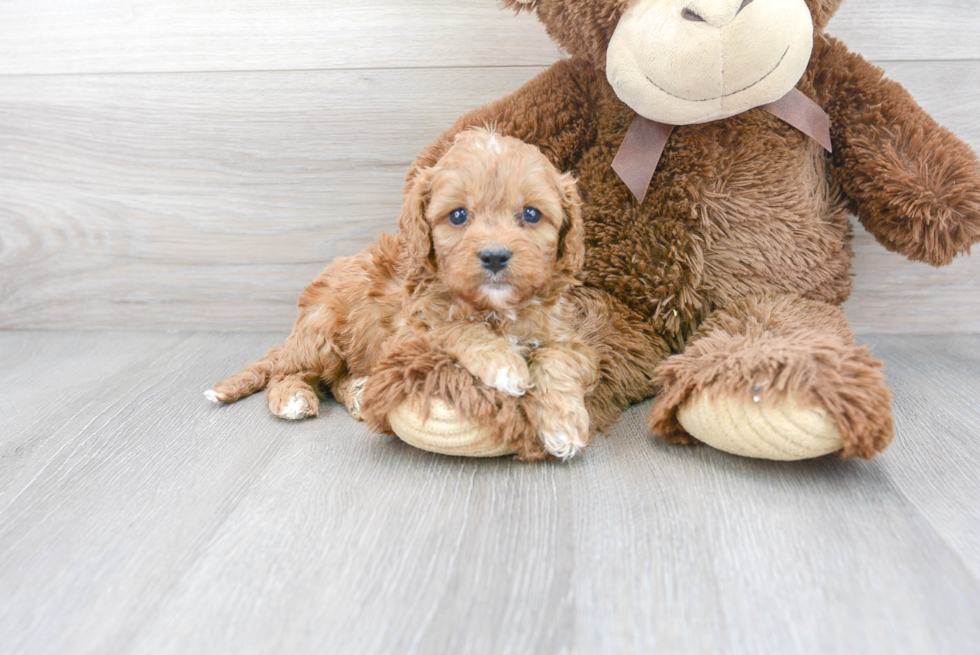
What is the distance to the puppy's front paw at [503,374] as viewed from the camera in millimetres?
1221

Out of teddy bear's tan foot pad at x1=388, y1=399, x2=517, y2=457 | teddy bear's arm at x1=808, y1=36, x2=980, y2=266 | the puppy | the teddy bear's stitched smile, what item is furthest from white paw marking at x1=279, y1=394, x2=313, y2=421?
teddy bear's arm at x1=808, y1=36, x2=980, y2=266

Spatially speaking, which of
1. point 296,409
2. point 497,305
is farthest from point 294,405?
point 497,305

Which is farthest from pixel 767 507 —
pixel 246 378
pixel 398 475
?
pixel 246 378

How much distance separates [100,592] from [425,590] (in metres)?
0.45

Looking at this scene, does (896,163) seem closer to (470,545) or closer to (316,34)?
(470,545)

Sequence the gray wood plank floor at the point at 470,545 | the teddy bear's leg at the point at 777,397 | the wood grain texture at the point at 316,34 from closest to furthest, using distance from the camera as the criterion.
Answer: the gray wood plank floor at the point at 470,545 → the teddy bear's leg at the point at 777,397 → the wood grain texture at the point at 316,34

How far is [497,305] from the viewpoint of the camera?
4.05 ft

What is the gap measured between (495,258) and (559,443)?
1.14 ft

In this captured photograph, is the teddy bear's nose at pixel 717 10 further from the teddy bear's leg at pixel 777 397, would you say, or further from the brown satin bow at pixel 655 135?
the teddy bear's leg at pixel 777 397

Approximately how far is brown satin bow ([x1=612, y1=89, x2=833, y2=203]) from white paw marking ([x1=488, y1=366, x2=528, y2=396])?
49 centimetres

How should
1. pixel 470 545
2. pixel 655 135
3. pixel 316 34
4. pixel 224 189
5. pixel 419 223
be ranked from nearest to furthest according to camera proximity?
pixel 470 545 < pixel 419 223 < pixel 655 135 < pixel 316 34 < pixel 224 189

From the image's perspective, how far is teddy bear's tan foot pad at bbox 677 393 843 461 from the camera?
1.12m

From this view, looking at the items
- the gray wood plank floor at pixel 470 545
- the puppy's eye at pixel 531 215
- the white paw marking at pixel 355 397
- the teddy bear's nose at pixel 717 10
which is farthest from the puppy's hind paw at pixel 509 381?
the teddy bear's nose at pixel 717 10

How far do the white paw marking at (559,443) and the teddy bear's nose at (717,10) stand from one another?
0.76m
